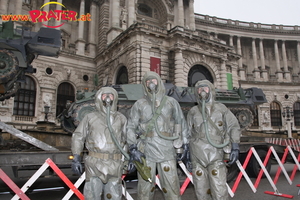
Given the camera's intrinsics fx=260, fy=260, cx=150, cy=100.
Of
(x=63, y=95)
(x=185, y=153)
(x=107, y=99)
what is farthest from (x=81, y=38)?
(x=185, y=153)

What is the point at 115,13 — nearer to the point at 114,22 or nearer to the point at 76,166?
the point at 114,22

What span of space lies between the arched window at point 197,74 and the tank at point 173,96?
7.09 m

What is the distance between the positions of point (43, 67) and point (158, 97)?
2126 centimetres

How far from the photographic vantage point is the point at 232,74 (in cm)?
2586

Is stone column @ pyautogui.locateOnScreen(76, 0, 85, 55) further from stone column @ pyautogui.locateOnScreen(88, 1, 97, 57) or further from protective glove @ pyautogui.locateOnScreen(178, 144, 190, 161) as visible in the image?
protective glove @ pyautogui.locateOnScreen(178, 144, 190, 161)

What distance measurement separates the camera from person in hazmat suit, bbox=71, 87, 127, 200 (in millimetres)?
3557

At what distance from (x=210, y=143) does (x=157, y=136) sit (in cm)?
79

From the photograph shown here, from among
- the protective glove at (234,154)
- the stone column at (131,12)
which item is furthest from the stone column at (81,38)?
the protective glove at (234,154)

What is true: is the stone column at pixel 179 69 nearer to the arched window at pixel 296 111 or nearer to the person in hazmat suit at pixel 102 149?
the person in hazmat suit at pixel 102 149

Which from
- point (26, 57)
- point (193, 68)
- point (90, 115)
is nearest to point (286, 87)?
point (193, 68)

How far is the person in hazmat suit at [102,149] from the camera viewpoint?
11.7ft

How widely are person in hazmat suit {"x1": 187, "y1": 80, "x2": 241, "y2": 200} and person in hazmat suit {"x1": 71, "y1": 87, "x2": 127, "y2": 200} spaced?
46.2 inches

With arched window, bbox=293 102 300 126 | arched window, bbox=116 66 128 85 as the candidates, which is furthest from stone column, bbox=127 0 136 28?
arched window, bbox=293 102 300 126

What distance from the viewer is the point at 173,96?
11.4 meters
